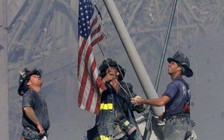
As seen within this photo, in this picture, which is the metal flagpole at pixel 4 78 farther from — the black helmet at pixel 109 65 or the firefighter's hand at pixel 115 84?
the firefighter's hand at pixel 115 84

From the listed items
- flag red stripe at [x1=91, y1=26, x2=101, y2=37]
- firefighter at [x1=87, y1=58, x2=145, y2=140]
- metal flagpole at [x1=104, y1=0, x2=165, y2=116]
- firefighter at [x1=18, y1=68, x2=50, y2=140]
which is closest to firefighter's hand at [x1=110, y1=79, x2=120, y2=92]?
firefighter at [x1=87, y1=58, x2=145, y2=140]

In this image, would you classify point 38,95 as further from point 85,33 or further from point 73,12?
point 73,12

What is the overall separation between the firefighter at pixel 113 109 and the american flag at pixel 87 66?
6.3 inches

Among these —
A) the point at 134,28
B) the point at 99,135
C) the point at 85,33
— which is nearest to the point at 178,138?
the point at 99,135

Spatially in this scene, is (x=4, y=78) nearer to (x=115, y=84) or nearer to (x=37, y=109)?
(x=115, y=84)

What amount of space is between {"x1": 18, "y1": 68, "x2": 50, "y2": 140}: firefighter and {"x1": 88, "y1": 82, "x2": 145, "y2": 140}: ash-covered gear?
0.79 m

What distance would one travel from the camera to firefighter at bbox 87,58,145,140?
483 inches

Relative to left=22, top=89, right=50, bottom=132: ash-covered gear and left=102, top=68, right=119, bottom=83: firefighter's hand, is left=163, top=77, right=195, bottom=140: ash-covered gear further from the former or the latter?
left=22, top=89, right=50, bottom=132: ash-covered gear

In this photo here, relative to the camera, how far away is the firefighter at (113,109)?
483 inches

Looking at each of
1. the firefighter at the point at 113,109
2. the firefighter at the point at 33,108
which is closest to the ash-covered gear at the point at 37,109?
the firefighter at the point at 33,108

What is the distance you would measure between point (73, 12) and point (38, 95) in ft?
73.7

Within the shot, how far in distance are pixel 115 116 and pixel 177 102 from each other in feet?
3.06

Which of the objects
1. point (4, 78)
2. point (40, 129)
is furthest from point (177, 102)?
point (4, 78)

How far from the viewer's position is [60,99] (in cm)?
3475
